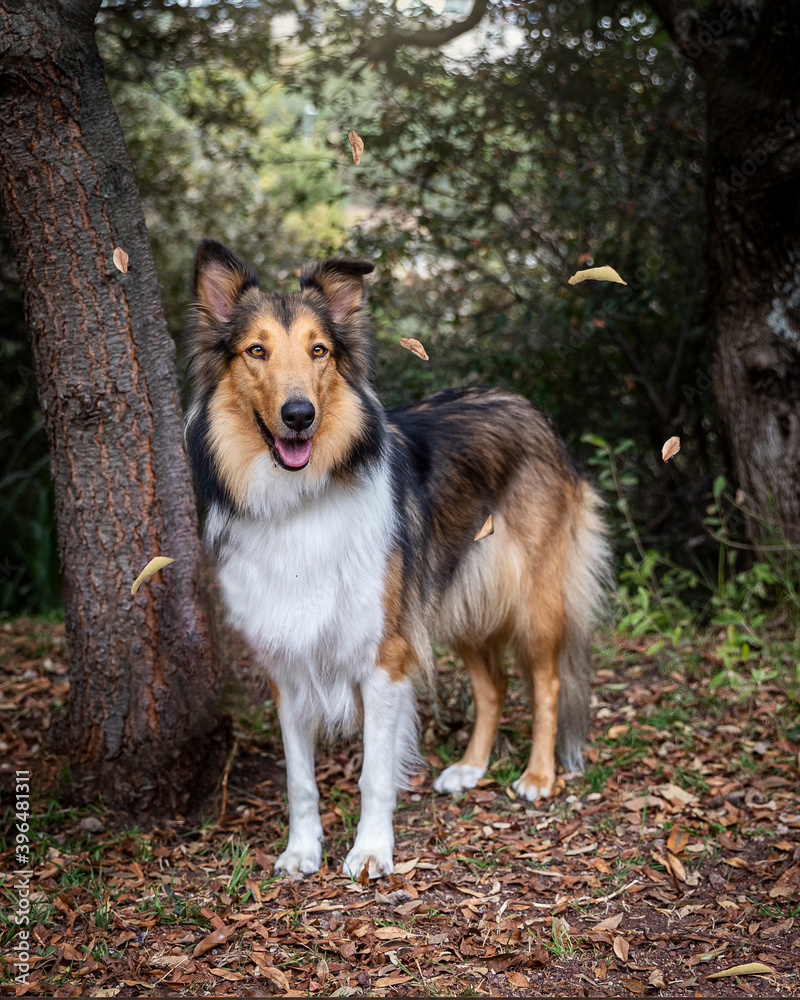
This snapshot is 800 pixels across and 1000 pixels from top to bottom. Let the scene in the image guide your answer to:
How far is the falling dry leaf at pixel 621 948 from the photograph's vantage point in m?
2.52

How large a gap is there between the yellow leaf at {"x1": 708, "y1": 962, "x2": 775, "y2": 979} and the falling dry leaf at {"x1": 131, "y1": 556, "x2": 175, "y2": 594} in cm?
222

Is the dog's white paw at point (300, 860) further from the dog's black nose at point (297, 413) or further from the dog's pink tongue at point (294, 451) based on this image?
the dog's black nose at point (297, 413)

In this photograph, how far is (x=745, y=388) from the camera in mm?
5027

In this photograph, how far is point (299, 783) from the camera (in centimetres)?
323

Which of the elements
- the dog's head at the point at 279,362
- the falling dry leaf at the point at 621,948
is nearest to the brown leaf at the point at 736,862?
the falling dry leaf at the point at 621,948

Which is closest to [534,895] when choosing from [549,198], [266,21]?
[549,198]

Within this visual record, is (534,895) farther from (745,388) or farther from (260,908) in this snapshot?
(745,388)

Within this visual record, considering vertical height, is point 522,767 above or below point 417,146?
below

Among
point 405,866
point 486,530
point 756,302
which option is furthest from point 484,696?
point 756,302

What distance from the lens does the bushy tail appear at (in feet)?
12.7

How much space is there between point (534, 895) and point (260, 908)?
926 mm

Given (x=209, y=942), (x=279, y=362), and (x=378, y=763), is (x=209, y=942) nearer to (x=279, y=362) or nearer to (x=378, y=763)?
(x=378, y=763)

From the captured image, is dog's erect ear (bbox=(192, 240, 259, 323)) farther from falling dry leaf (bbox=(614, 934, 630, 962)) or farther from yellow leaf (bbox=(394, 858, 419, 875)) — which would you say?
falling dry leaf (bbox=(614, 934, 630, 962))

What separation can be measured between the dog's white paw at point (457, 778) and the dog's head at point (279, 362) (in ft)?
5.39
